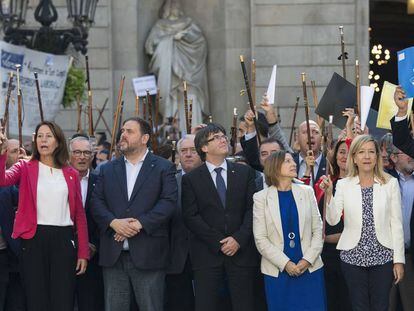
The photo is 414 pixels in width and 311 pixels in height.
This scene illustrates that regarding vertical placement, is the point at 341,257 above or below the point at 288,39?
below

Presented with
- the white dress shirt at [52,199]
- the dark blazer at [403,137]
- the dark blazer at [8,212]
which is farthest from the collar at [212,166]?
the dark blazer at [8,212]

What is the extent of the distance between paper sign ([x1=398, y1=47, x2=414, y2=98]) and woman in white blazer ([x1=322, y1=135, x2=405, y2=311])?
639 millimetres

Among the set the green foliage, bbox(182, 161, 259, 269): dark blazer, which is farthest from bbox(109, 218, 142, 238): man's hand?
the green foliage

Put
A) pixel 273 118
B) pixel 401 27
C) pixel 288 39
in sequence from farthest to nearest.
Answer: pixel 401 27
pixel 288 39
pixel 273 118

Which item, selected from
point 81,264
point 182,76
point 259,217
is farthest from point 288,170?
point 182,76

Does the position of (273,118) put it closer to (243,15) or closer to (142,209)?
(142,209)

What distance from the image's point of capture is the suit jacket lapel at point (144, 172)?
10.5 m

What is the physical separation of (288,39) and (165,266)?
9.98 meters

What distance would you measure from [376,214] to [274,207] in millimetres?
865

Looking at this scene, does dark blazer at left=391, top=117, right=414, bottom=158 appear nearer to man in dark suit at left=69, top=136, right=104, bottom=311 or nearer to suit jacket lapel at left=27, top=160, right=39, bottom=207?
man in dark suit at left=69, top=136, right=104, bottom=311

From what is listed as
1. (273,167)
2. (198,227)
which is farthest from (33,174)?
(273,167)

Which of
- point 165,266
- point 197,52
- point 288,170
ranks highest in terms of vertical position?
point 197,52

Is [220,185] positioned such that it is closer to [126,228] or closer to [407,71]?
[126,228]

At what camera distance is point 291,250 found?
10414mm
